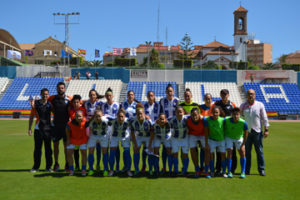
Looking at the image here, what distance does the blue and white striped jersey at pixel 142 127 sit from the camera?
286 inches

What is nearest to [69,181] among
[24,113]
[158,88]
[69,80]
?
[24,113]

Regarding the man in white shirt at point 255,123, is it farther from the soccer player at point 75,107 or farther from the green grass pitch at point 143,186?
the soccer player at point 75,107

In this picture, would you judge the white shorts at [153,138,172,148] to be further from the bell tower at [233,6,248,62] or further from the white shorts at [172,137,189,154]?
the bell tower at [233,6,248,62]

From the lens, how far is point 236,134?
23.8 ft

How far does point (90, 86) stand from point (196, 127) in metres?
30.7

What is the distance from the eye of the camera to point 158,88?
36.8 meters

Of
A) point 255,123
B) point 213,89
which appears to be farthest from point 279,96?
point 255,123

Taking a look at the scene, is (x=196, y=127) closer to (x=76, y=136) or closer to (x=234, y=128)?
(x=234, y=128)

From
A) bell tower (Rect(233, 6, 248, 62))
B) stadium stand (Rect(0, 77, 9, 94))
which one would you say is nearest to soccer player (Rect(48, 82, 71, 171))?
stadium stand (Rect(0, 77, 9, 94))

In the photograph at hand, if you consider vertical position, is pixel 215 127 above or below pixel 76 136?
above

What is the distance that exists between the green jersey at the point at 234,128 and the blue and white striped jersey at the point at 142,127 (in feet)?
5.82

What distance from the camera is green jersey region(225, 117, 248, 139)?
23.8ft

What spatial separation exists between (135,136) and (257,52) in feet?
452

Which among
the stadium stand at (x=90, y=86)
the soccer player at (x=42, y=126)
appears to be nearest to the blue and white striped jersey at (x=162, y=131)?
the soccer player at (x=42, y=126)
